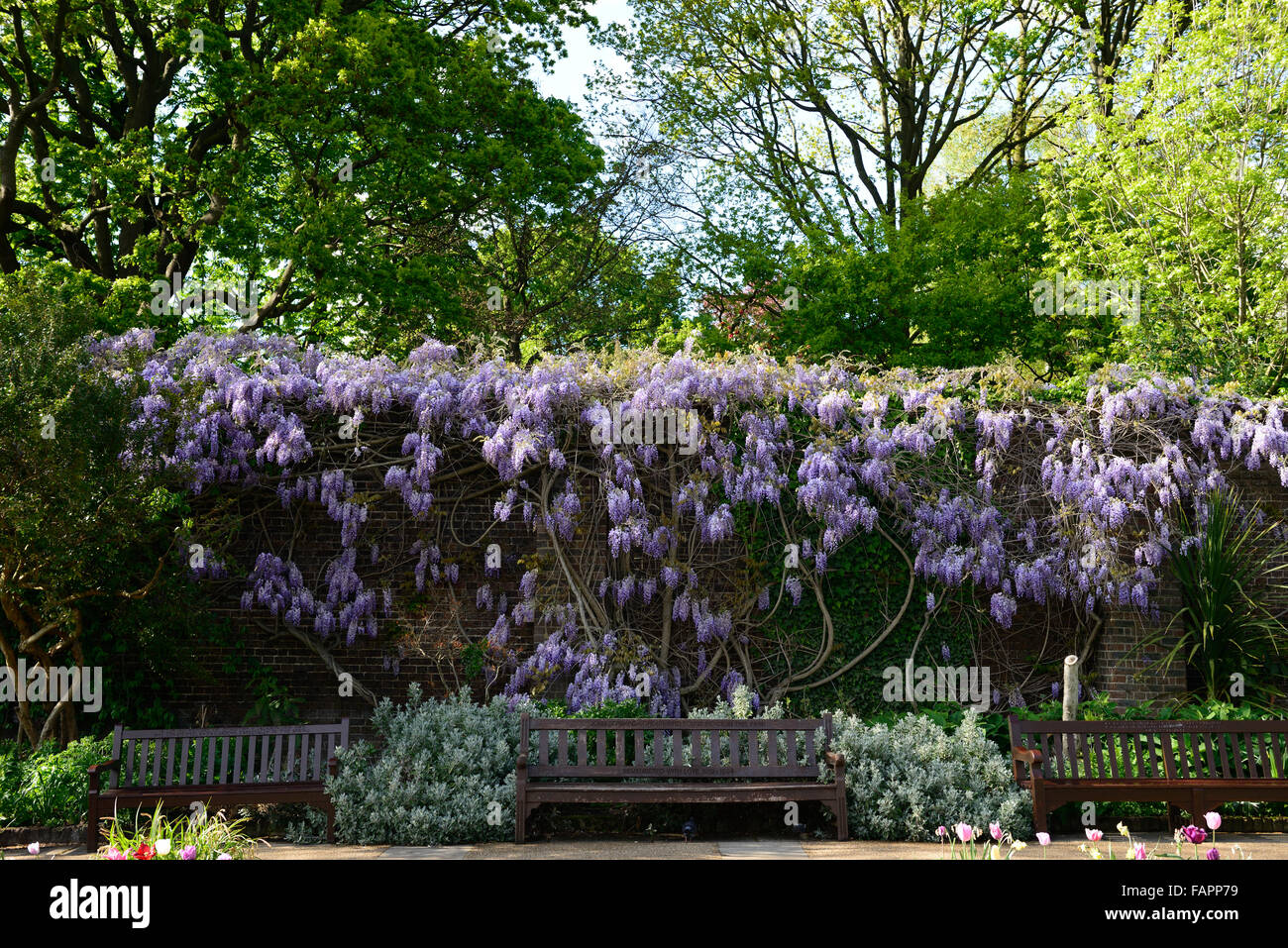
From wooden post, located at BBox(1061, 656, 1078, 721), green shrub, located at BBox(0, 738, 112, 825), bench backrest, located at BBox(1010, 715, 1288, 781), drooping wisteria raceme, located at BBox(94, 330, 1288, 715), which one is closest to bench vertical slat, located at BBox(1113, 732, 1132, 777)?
bench backrest, located at BBox(1010, 715, 1288, 781)

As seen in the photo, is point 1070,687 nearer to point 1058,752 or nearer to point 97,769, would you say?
point 1058,752

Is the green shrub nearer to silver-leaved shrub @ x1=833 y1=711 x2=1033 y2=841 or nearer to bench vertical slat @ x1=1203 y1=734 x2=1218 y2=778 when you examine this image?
silver-leaved shrub @ x1=833 y1=711 x2=1033 y2=841

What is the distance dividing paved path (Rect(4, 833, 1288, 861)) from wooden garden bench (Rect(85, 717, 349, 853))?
0.29 m

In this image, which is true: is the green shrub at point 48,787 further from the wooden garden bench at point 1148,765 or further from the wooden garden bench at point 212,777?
the wooden garden bench at point 1148,765

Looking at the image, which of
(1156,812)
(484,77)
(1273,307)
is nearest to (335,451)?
(1156,812)

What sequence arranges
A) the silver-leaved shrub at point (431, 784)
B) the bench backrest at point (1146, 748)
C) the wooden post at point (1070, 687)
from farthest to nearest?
the wooden post at point (1070, 687), the bench backrest at point (1146, 748), the silver-leaved shrub at point (431, 784)

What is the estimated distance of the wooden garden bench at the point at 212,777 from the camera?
631 centimetres

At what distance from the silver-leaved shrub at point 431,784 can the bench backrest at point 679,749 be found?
30cm

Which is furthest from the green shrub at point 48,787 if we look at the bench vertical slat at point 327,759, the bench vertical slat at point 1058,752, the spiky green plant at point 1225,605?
the spiky green plant at point 1225,605

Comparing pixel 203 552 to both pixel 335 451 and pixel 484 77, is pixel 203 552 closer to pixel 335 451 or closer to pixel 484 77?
pixel 335 451

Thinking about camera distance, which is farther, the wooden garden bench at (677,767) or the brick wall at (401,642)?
the brick wall at (401,642)

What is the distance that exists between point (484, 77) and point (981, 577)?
1048cm

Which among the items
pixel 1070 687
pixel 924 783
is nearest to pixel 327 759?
pixel 924 783

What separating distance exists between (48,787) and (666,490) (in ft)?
16.6
